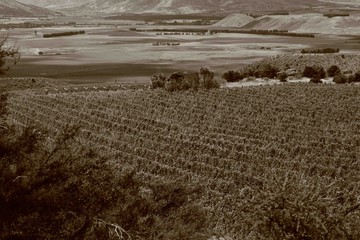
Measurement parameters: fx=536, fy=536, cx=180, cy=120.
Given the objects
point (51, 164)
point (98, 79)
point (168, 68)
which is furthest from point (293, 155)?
point (168, 68)

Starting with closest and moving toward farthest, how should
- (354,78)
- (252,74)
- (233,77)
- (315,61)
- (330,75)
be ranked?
(354,78) < (233,77) < (330,75) < (252,74) < (315,61)

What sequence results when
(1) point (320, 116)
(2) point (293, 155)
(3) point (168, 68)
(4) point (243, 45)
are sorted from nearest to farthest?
(2) point (293, 155) → (1) point (320, 116) → (3) point (168, 68) → (4) point (243, 45)

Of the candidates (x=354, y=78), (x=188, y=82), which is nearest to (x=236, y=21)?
(x=354, y=78)

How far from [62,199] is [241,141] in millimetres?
20003

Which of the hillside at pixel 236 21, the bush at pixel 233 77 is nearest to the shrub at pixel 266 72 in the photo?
the bush at pixel 233 77

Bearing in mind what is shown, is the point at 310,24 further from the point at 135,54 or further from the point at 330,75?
the point at 330,75

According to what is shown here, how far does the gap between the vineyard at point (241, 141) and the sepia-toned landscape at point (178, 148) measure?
0.21ft

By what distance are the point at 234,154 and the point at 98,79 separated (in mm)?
37931

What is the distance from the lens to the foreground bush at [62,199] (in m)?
9.66

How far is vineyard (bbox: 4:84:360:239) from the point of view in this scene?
9977 millimetres

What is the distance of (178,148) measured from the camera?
28.6m

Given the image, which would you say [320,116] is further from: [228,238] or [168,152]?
[228,238]

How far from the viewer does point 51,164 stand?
1070cm

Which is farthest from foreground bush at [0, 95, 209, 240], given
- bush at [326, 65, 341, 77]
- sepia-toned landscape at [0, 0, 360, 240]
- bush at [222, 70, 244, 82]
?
bush at [326, 65, 341, 77]
